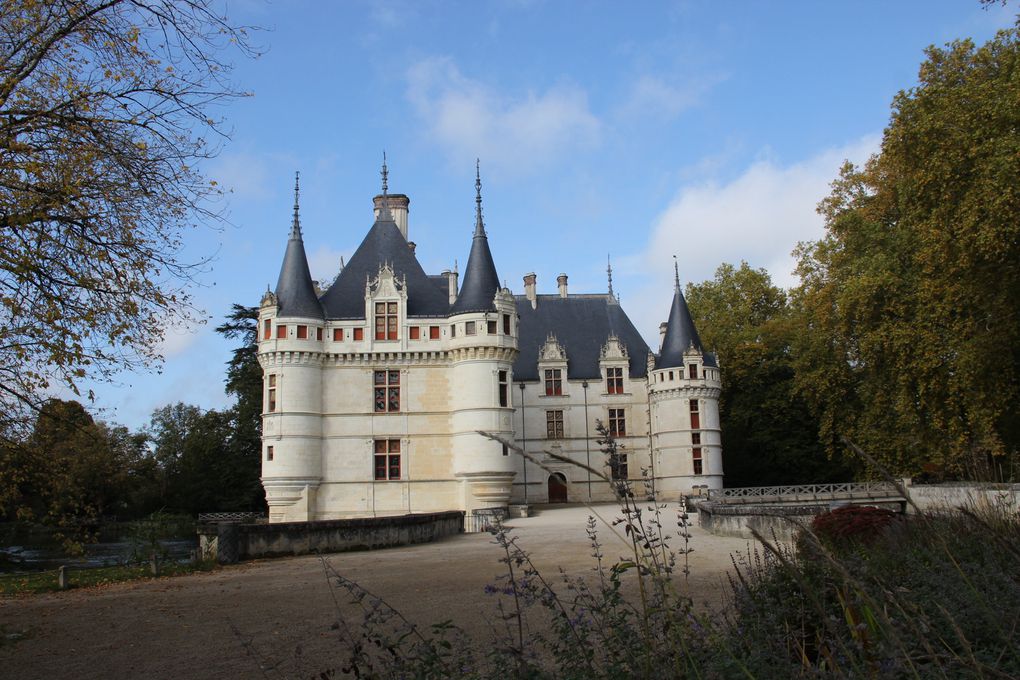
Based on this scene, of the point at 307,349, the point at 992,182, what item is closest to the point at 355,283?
the point at 307,349

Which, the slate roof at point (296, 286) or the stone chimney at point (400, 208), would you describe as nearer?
the slate roof at point (296, 286)

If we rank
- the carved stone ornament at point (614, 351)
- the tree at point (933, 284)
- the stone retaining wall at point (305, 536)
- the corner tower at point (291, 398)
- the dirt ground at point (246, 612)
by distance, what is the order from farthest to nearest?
the carved stone ornament at point (614, 351) < the corner tower at point (291, 398) < the tree at point (933, 284) < the stone retaining wall at point (305, 536) < the dirt ground at point (246, 612)

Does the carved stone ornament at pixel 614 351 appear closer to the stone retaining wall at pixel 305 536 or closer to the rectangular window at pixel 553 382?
the rectangular window at pixel 553 382

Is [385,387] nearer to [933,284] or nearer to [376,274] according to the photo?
[376,274]

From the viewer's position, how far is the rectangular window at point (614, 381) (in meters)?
36.7

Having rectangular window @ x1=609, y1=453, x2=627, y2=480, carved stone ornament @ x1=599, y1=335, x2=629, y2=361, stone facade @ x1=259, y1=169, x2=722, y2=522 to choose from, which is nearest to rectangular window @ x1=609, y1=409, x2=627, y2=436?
carved stone ornament @ x1=599, y1=335, x2=629, y2=361

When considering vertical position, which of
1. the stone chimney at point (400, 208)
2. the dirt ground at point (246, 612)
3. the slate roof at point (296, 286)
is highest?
the stone chimney at point (400, 208)

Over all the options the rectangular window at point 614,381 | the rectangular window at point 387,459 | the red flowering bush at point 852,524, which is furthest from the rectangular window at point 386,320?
the red flowering bush at point 852,524

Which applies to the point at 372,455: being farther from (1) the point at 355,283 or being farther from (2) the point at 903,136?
(2) the point at 903,136

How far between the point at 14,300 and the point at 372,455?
20.2 meters

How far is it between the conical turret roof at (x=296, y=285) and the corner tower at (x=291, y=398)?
32 millimetres

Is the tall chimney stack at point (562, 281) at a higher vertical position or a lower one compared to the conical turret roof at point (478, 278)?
higher

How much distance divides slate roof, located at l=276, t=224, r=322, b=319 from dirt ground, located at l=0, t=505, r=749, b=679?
13493mm

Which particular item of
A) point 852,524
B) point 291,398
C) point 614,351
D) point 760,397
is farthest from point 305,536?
point 760,397
